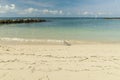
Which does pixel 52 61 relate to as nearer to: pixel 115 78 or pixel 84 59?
pixel 84 59

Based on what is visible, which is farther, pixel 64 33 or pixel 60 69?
pixel 64 33

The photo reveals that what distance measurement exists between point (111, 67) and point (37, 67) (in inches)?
101

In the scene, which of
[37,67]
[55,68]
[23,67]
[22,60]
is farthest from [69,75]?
[22,60]

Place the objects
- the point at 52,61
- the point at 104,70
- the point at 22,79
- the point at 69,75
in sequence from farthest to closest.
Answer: the point at 52,61 → the point at 104,70 → the point at 69,75 → the point at 22,79

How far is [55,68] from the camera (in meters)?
5.70

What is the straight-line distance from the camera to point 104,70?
18.3ft

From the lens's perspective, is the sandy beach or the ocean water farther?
the ocean water

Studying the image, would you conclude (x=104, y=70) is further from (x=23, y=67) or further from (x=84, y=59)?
(x=23, y=67)

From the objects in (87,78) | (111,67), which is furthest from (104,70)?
(87,78)

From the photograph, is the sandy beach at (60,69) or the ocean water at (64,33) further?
the ocean water at (64,33)

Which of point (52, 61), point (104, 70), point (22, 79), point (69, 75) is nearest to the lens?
point (22, 79)

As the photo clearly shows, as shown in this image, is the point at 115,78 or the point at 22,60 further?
the point at 22,60

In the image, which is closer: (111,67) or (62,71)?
(62,71)

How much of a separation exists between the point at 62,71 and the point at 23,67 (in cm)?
135
